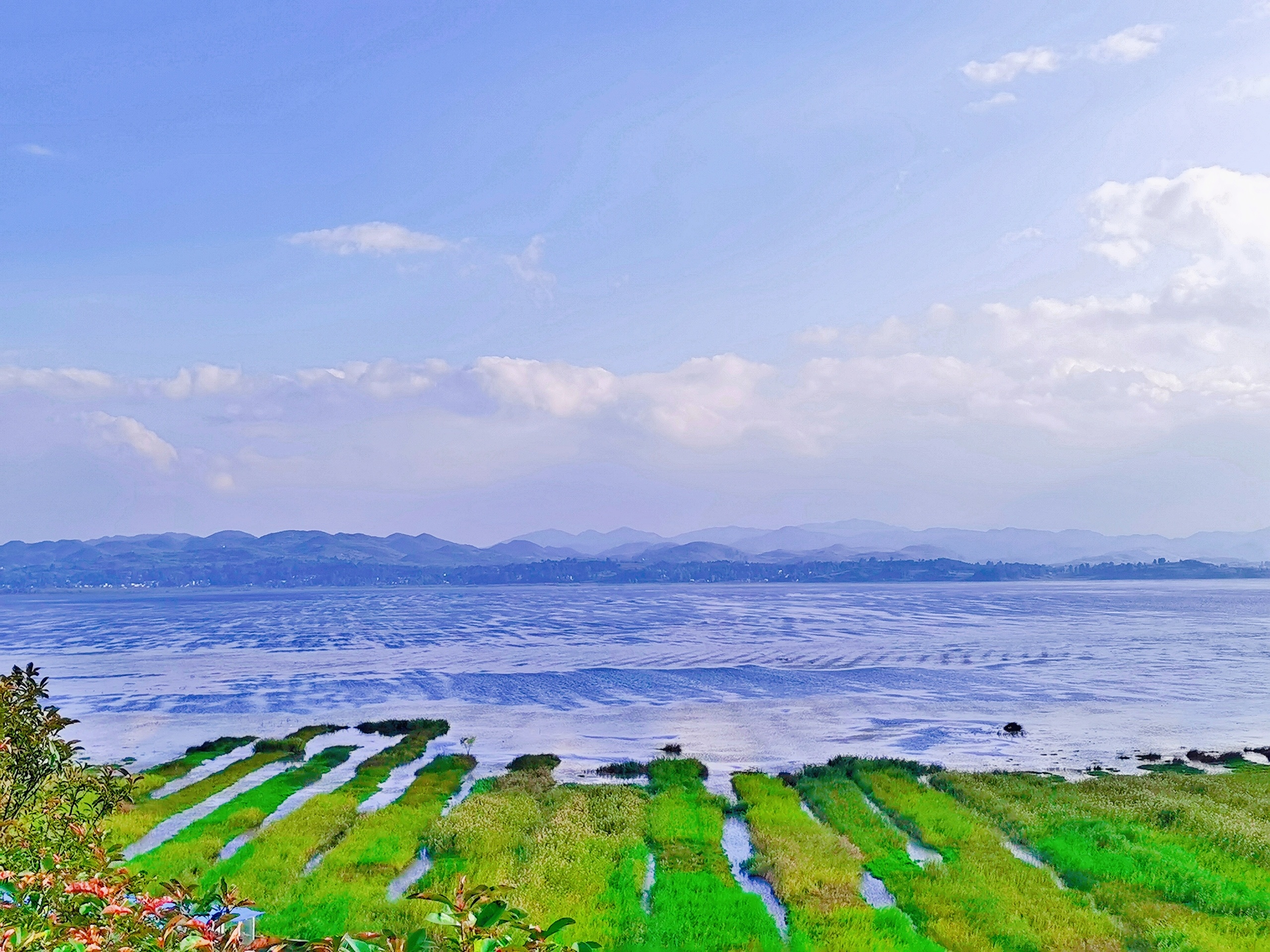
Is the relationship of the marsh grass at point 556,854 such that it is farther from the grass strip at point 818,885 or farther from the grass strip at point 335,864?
the grass strip at point 818,885

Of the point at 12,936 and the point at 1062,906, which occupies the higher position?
the point at 12,936

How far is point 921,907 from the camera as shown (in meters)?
19.0

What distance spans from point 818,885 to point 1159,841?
10.6m

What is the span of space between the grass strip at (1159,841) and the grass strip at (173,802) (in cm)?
2349

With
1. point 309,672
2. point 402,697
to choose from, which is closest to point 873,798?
point 402,697

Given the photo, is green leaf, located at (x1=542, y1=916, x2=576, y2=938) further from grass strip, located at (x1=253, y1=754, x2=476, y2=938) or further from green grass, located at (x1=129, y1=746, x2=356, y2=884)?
grass strip, located at (x1=253, y1=754, x2=476, y2=938)

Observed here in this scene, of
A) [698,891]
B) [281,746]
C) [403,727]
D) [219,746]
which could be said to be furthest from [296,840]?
[403,727]

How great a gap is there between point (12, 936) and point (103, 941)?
496 millimetres

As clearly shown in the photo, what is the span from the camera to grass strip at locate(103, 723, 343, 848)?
2656cm

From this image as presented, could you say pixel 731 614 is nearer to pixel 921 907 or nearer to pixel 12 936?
pixel 921 907

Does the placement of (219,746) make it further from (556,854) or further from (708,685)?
(708,685)

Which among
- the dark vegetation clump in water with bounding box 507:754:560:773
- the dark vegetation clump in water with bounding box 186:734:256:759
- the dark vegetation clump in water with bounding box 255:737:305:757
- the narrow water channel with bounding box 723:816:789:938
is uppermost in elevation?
the narrow water channel with bounding box 723:816:789:938

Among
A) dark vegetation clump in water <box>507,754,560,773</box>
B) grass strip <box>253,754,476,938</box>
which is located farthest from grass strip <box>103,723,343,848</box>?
dark vegetation clump in water <box>507,754,560,773</box>

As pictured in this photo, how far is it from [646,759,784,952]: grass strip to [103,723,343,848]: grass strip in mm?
13194
